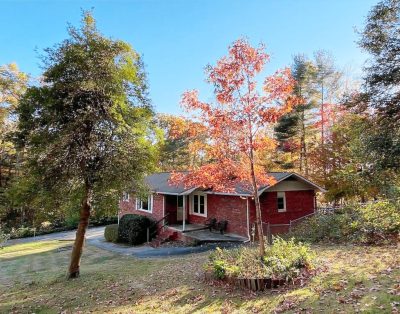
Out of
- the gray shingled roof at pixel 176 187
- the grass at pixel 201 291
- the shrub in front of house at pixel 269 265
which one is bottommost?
the grass at pixel 201 291

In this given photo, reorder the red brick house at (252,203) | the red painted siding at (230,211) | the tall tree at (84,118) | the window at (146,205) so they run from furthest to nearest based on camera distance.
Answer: the window at (146,205)
the red painted siding at (230,211)
the red brick house at (252,203)
the tall tree at (84,118)

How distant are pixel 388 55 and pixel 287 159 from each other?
21.1 meters

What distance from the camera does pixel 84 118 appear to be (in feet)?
36.3

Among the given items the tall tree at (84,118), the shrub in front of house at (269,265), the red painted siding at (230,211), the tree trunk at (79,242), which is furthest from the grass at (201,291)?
the red painted siding at (230,211)

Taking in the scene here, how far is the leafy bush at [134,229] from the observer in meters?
22.0

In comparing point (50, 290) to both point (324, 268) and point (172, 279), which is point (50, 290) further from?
point (324, 268)

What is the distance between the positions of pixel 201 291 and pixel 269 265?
195cm

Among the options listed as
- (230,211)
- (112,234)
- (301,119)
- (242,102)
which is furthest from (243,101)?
(301,119)

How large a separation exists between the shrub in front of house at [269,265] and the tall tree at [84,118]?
5292mm

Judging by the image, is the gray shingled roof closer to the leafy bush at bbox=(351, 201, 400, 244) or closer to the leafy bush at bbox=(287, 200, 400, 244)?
the leafy bush at bbox=(287, 200, 400, 244)

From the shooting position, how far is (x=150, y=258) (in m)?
16.6

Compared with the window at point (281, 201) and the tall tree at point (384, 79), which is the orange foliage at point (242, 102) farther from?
the window at point (281, 201)

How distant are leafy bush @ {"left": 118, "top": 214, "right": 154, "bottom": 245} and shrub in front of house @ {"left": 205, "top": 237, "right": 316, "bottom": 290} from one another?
1357 cm

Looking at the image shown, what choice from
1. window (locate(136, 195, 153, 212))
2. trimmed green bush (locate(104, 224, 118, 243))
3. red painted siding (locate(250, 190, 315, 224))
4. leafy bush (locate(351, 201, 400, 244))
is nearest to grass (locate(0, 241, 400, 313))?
leafy bush (locate(351, 201, 400, 244))
